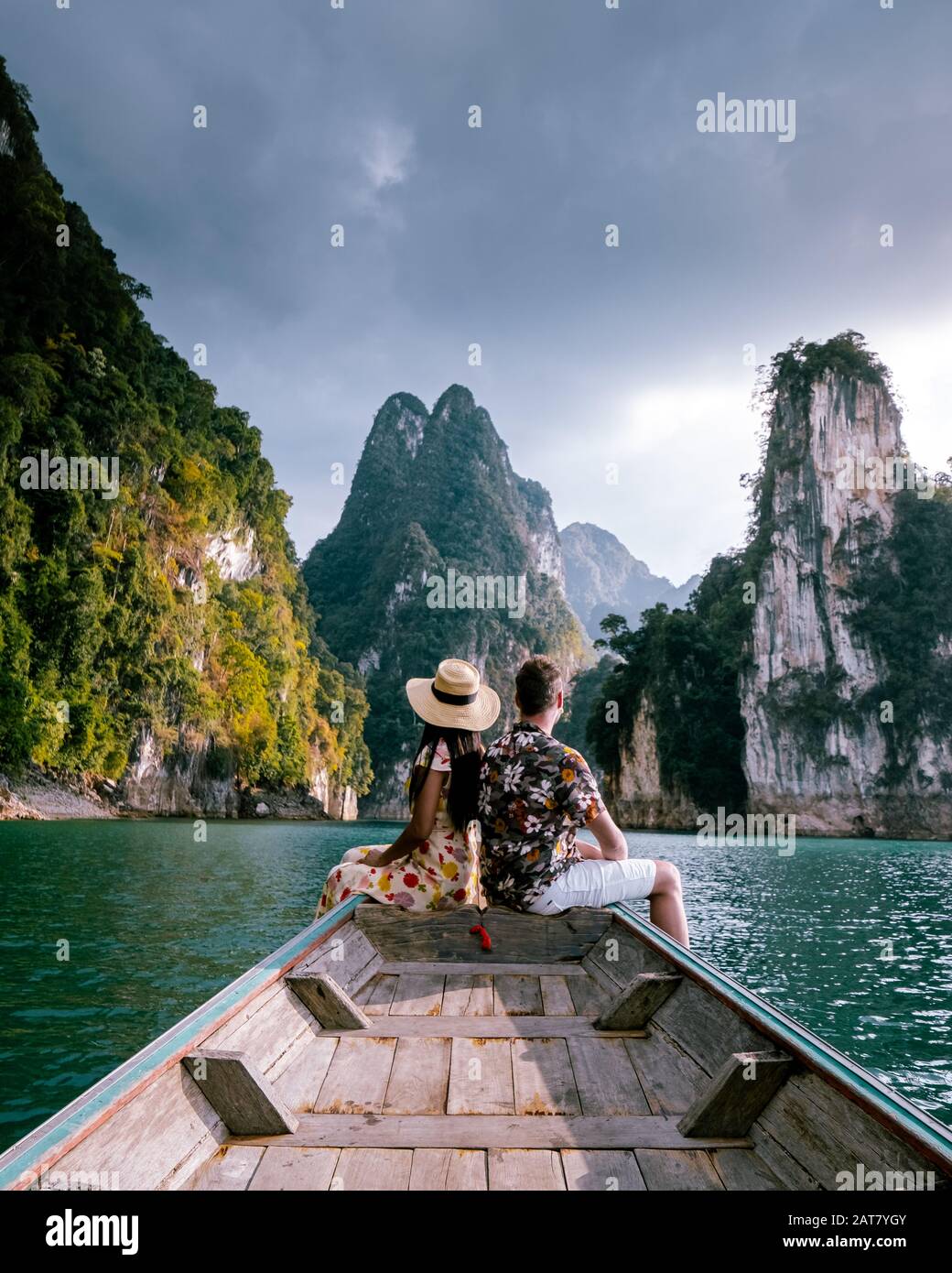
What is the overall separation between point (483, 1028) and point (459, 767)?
4.03 ft

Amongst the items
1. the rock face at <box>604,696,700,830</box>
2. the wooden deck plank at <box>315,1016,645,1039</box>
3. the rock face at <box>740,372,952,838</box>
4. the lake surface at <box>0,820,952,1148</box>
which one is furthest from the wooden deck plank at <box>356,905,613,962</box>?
the rock face at <box>604,696,700,830</box>

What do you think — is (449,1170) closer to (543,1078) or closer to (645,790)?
(543,1078)

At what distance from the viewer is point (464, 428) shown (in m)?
102

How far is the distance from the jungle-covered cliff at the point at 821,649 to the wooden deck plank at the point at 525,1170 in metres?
37.5

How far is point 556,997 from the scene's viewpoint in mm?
3631

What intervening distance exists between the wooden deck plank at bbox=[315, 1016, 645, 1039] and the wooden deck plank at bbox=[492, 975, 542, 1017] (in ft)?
0.40

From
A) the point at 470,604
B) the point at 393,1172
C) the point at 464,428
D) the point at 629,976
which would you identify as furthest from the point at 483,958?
the point at 464,428

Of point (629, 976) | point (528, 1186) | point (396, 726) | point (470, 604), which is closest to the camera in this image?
point (528, 1186)

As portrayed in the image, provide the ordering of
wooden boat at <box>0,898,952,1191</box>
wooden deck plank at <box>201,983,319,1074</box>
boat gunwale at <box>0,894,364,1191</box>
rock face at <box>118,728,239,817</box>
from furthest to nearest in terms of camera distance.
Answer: rock face at <box>118,728,239,817</box>
wooden deck plank at <box>201,983,319,1074</box>
wooden boat at <box>0,898,952,1191</box>
boat gunwale at <box>0,894,364,1191</box>

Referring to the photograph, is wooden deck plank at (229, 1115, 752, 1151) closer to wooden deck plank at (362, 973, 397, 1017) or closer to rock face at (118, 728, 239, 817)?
wooden deck plank at (362, 973, 397, 1017)

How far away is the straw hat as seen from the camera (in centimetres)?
400

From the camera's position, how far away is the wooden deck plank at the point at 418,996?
3.36 m
